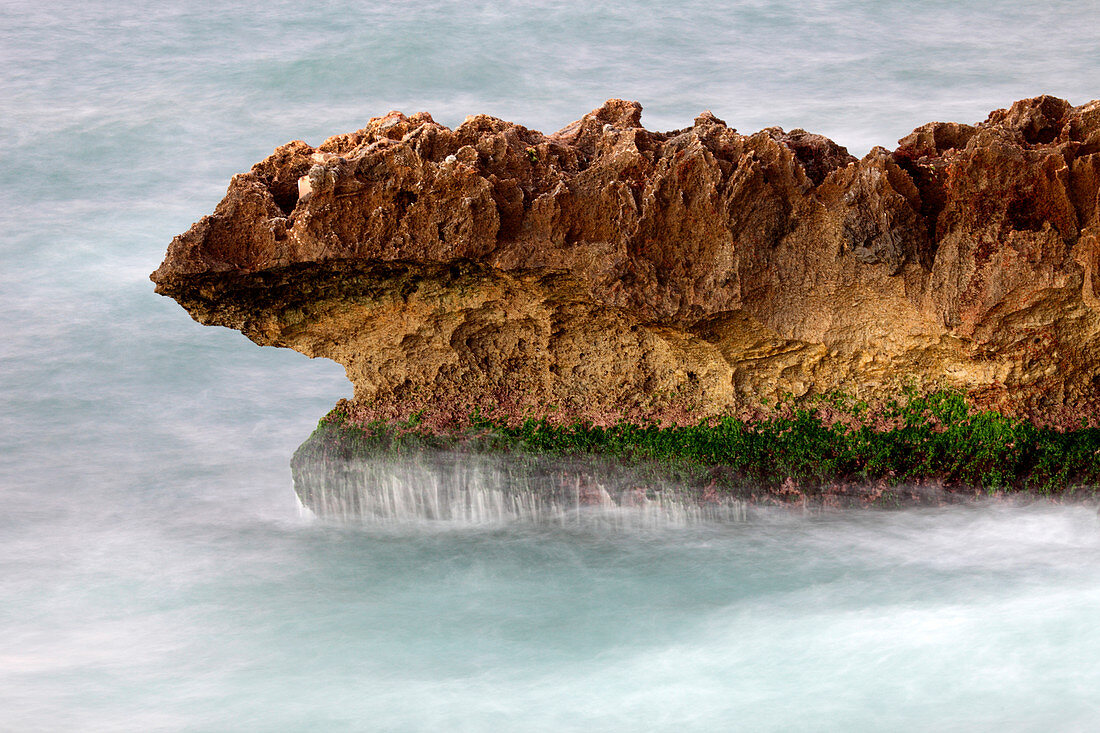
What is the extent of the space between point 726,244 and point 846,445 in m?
1.67

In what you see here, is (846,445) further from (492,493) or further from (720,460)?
(492,493)

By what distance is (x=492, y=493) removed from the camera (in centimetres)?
1001

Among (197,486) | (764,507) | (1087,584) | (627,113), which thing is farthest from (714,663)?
(197,486)

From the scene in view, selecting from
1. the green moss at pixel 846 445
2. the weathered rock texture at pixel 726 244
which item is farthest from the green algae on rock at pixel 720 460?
the weathered rock texture at pixel 726 244

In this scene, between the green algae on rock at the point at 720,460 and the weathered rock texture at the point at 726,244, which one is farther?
the green algae on rock at the point at 720,460

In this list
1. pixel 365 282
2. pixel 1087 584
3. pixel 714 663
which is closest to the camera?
pixel 714 663

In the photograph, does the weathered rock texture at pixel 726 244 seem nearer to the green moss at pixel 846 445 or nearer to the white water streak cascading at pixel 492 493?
the green moss at pixel 846 445

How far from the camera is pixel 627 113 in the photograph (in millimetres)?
9625

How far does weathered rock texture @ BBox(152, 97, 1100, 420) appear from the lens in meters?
8.93

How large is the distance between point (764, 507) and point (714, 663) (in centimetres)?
180

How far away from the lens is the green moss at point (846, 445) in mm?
9477

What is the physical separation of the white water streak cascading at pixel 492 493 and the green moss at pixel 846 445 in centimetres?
14

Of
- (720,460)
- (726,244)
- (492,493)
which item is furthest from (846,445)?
(492,493)

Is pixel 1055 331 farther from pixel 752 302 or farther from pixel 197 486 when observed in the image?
pixel 197 486
